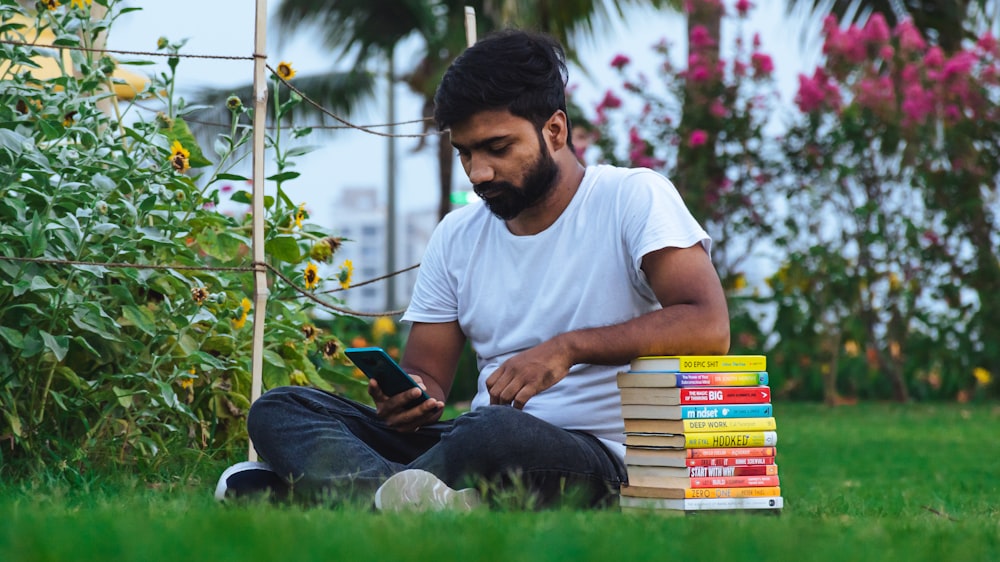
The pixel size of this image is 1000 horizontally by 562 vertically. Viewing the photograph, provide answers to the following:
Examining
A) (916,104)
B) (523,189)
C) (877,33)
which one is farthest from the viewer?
(877,33)

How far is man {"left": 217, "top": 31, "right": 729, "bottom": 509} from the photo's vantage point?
304cm

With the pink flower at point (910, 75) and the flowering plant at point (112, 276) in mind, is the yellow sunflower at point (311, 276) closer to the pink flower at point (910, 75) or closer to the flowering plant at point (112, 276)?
the flowering plant at point (112, 276)

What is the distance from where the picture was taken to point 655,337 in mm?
3039

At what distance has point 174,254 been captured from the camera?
4125mm

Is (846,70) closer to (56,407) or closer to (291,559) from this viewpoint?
(56,407)

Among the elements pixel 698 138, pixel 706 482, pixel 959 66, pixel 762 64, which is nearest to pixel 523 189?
pixel 706 482

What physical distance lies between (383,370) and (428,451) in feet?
0.78

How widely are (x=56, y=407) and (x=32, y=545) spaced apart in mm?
2051

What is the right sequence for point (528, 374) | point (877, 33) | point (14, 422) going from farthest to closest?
point (877, 33), point (14, 422), point (528, 374)

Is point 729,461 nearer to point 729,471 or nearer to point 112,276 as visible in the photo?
point 729,471

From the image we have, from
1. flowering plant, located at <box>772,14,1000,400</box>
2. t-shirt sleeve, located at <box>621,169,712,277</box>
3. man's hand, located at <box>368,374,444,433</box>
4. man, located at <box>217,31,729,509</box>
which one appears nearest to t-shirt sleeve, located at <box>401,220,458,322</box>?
man, located at <box>217,31,729,509</box>

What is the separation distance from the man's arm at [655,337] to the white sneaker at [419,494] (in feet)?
0.82

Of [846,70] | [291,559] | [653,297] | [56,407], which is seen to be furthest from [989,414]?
[291,559]

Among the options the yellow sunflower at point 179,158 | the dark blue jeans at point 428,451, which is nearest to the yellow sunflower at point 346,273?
the yellow sunflower at point 179,158
